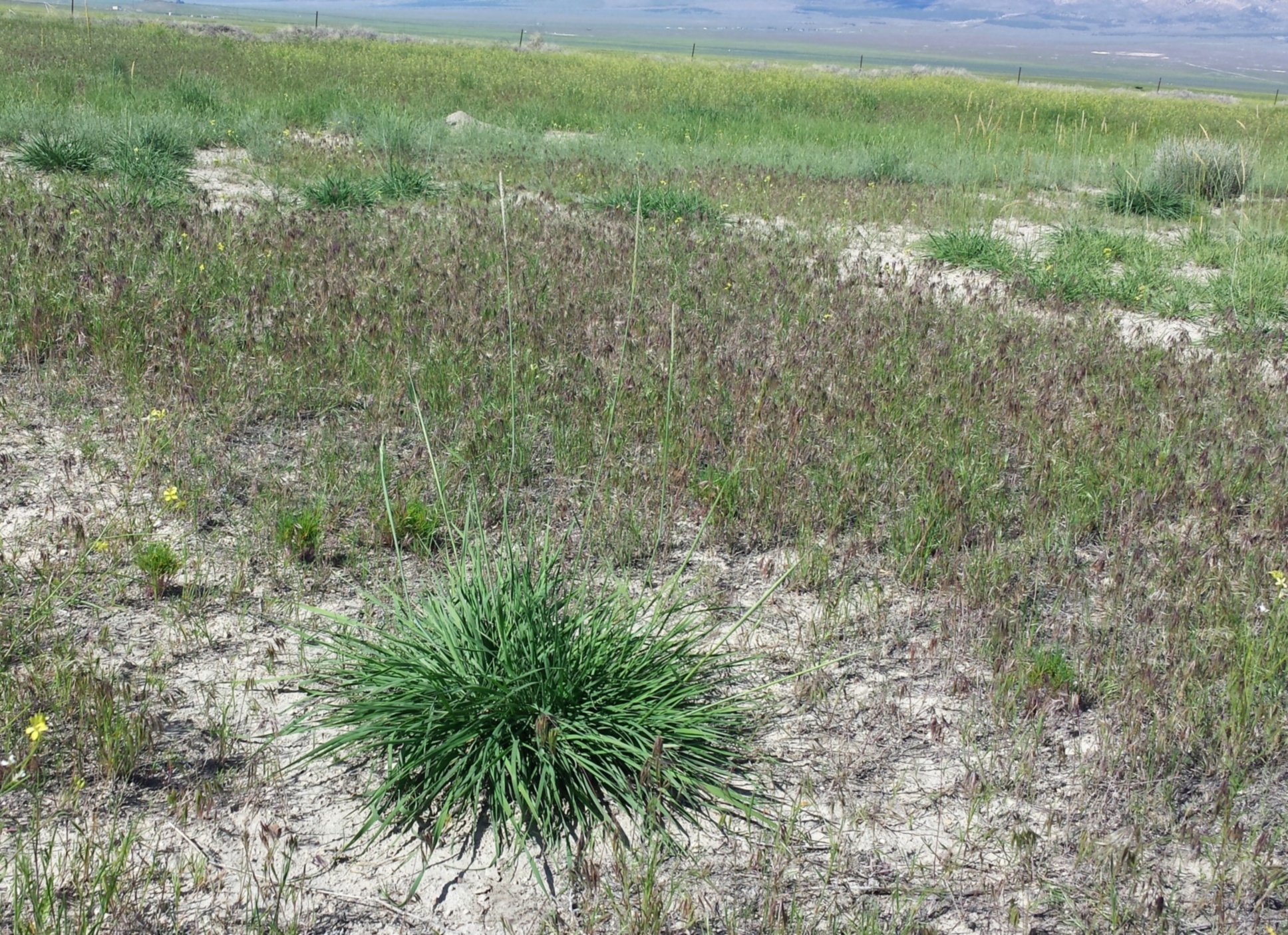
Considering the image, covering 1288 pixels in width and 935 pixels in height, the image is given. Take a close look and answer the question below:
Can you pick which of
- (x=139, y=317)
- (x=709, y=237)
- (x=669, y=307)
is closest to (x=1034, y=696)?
(x=669, y=307)

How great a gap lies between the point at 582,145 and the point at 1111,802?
12.6 meters

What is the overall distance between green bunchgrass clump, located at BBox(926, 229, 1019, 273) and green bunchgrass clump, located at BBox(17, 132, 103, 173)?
7934 millimetres

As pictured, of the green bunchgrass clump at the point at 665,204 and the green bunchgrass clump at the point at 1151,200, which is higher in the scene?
the green bunchgrass clump at the point at 1151,200

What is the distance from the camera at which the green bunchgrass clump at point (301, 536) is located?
3.54 m

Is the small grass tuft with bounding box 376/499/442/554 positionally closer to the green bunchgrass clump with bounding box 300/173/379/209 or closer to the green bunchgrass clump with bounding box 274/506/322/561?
the green bunchgrass clump with bounding box 274/506/322/561

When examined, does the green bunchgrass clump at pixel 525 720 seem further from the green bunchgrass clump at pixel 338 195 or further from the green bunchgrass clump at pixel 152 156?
the green bunchgrass clump at pixel 152 156

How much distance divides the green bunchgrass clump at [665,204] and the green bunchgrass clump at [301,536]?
20.9 feet

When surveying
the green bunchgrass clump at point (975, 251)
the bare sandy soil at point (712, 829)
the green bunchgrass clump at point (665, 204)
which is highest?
the green bunchgrass clump at point (665, 204)

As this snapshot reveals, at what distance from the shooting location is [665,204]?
378 inches

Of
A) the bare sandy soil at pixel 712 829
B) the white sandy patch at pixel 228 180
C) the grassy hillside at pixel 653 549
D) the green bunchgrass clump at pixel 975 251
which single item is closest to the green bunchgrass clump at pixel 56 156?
the grassy hillside at pixel 653 549

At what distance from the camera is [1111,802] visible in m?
2.56

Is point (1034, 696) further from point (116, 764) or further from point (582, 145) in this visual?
point (582, 145)

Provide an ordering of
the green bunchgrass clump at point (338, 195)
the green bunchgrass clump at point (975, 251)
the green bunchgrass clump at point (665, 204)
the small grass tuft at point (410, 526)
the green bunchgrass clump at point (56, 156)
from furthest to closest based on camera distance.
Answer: the green bunchgrass clump at point (665, 204) → the green bunchgrass clump at point (56, 156) → the green bunchgrass clump at point (338, 195) → the green bunchgrass clump at point (975, 251) → the small grass tuft at point (410, 526)

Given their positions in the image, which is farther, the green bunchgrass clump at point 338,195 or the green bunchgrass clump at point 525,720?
the green bunchgrass clump at point 338,195
